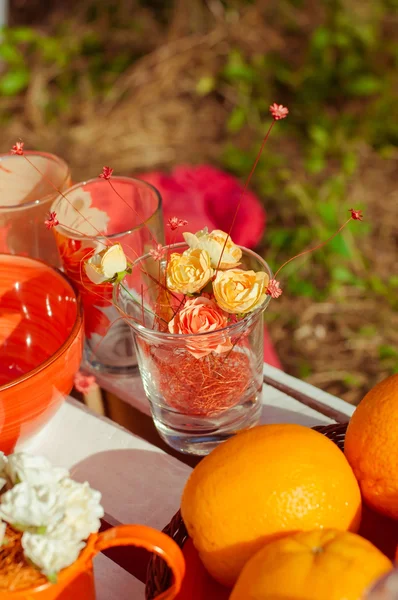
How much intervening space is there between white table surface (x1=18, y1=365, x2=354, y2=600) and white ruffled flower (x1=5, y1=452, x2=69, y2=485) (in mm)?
151

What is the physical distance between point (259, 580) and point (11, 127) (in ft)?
6.72

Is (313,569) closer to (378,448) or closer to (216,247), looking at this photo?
(378,448)

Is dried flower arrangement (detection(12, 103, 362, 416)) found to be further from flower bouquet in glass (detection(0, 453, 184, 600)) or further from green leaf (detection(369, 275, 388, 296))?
green leaf (detection(369, 275, 388, 296))

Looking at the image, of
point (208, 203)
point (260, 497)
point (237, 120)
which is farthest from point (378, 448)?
point (237, 120)

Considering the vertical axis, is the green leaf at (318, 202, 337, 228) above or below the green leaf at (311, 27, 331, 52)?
below

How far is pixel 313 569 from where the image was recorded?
390 mm

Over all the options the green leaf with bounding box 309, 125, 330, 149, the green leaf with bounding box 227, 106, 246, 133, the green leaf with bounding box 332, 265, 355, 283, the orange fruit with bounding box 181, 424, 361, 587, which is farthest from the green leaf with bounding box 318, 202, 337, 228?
the orange fruit with bounding box 181, 424, 361, 587

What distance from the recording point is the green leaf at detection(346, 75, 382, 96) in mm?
2074

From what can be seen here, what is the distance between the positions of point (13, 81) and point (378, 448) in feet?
6.78

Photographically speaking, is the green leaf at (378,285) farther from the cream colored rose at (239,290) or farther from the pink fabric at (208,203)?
the cream colored rose at (239,290)

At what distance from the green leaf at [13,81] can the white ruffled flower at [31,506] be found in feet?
6.78

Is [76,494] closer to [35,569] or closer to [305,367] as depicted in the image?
[35,569]

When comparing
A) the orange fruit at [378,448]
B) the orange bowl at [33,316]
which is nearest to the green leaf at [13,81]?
the orange bowl at [33,316]

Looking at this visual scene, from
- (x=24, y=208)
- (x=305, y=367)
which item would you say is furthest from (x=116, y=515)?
(x=305, y=367)
